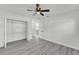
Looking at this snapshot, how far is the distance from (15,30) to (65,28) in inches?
154

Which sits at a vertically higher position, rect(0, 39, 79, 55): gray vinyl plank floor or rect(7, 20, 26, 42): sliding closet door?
rect(7, 20, 26, 42): sliding closet door

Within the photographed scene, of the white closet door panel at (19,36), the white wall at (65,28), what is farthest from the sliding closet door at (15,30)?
the white wall at (65,28)

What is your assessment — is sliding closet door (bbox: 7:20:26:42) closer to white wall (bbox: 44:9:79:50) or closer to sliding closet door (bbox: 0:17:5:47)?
sliding closet door (bbox: 0:17:5:47)

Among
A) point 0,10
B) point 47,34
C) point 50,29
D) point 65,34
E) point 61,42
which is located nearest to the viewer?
point 0,10

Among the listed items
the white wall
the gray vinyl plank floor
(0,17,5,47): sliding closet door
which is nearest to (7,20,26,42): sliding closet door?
(0,17,5,47): sliding closet door

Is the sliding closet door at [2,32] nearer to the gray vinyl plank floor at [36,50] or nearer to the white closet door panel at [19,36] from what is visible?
the gray vinyl plank floor at [36,50]

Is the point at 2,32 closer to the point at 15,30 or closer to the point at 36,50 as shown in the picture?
the point at 15,30

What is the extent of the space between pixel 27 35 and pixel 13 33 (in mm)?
1523

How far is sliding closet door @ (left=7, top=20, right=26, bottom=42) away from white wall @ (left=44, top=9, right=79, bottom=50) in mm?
2484

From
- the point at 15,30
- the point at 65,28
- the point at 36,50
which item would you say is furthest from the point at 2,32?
the point at 65,28

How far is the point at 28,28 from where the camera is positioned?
6676 mm

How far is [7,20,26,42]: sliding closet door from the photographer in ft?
16.8
